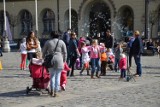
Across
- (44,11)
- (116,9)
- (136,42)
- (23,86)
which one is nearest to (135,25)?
(116,9)

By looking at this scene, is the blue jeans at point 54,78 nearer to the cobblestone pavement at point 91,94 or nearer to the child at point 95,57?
the cobblestone pavement at point 91,94

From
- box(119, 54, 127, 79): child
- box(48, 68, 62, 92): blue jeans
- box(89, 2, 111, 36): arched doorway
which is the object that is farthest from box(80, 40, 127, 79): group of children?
box(89, 2, 111, 36): arched doorway

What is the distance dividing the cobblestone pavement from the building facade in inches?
1184

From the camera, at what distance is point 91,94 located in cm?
1221

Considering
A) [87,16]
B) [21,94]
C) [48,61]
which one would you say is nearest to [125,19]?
[87,16]

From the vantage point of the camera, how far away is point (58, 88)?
12.3 m

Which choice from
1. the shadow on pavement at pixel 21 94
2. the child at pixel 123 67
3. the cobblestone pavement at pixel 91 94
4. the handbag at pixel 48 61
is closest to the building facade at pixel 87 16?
the child at pixel 123 67

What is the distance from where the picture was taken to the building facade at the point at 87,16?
151 feet

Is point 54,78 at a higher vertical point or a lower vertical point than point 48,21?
lower

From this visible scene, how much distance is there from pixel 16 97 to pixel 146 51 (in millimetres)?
22494

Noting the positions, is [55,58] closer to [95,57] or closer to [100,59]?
[95,57]

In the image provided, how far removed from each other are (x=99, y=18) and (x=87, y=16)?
1.64 metres

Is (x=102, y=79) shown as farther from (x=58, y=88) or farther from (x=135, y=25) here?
(x=135, y=25)

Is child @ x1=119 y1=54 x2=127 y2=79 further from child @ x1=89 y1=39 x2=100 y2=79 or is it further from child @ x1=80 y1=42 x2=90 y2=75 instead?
child @ x1=80 y1=42 x2=90 y2=75
